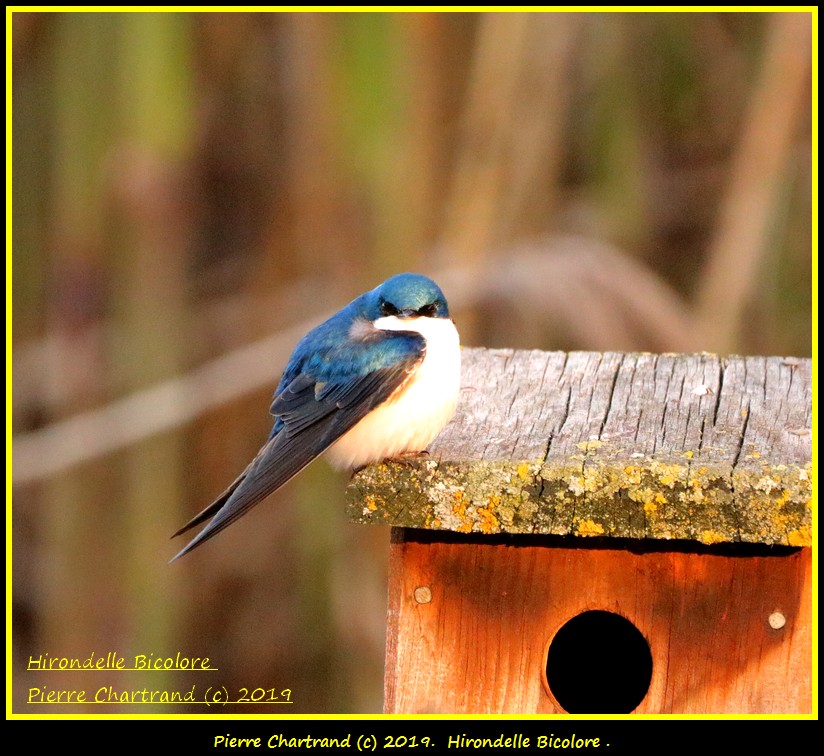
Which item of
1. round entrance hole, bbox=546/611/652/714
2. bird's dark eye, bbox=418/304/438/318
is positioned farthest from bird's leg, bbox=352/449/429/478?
round entrance hole, bbox=546/611/652/714

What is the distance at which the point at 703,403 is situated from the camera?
1810 mm

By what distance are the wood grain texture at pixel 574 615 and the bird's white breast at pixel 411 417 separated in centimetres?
15

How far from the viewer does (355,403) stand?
5.60 ft

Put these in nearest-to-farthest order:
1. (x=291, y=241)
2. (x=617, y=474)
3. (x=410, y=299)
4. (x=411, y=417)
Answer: (x=617, y=474), (x=411, y=417), (x=410, y=299), (x=291, y=241)

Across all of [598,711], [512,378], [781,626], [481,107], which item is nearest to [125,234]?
[481,107]

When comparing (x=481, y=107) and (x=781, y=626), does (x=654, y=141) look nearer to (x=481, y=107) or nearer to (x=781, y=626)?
(x=481, y=107)

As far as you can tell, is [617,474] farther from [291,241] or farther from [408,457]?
[291,241]

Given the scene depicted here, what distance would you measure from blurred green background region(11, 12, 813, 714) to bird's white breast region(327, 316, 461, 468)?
3.89 ft

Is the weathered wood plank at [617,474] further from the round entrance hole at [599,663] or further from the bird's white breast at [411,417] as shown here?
the round entrance hole at [599,663]

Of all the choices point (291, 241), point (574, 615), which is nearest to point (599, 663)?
point (574, 615)

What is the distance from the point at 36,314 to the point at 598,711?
1866 millimetres

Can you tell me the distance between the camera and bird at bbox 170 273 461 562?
1.63 metres

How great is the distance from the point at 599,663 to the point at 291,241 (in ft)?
5.04

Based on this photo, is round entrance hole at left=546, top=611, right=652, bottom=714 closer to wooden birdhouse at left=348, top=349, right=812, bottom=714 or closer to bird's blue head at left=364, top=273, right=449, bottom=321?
wooden birdhouse at left=348, top=349, right=812, bottom=714
